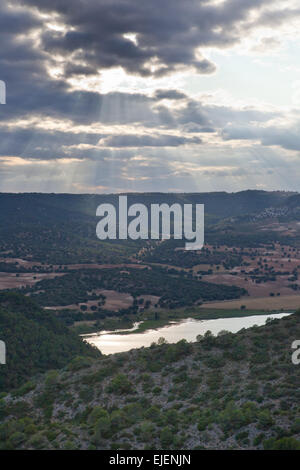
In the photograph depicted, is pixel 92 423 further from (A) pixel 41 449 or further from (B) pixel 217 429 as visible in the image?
(B) pixel 217 429

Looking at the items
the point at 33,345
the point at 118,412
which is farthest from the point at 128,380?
the point at 33,345
